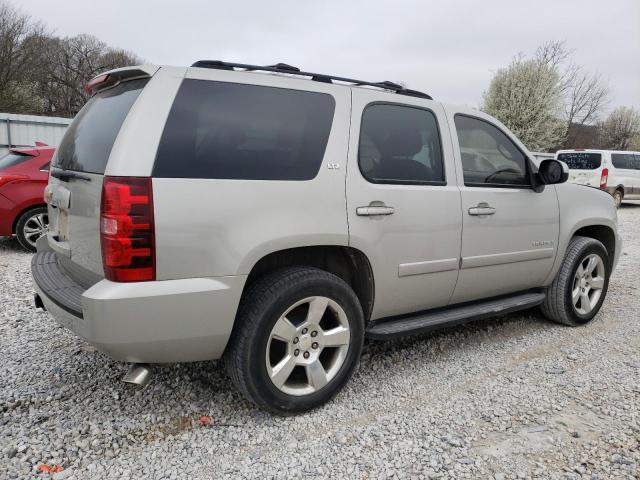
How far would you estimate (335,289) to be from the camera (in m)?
2.62

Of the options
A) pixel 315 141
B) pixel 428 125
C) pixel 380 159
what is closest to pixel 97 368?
pixel 315 141

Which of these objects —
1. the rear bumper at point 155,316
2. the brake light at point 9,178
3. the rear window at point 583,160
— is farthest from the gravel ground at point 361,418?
the rear window at point 583,160

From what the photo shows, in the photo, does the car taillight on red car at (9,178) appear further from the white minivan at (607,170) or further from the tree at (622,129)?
the tree at (622,129)

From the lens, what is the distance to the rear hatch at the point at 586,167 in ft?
47.8

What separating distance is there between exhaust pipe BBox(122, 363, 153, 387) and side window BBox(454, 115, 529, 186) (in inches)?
89.7

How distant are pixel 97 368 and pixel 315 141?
2.04 metres

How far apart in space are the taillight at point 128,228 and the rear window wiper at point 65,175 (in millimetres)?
302

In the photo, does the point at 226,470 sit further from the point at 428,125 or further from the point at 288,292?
the point at 428,125

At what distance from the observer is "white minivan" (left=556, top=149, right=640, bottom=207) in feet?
47.8

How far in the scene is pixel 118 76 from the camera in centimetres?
255

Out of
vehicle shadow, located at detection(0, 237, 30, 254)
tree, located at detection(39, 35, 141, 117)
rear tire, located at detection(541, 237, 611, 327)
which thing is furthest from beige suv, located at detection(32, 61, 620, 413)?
tree, located at detection(39, 35, 141, 117)

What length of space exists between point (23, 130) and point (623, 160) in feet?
57.3

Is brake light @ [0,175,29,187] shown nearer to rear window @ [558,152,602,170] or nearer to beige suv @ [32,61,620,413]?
beige suv @ [32,61,620,413]

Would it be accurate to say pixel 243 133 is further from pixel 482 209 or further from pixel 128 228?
pixel 482 209
